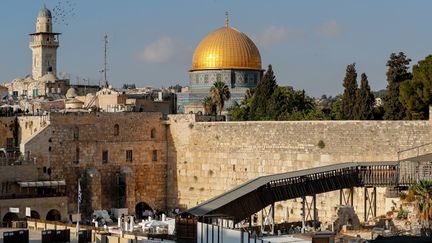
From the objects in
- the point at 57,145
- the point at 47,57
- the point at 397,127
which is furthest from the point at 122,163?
the point at 47,57

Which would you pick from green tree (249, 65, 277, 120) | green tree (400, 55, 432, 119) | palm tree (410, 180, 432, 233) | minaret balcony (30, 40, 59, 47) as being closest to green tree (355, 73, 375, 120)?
green tree (400, 55, 432, 119)

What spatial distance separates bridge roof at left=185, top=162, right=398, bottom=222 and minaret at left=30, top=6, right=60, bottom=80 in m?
41.0

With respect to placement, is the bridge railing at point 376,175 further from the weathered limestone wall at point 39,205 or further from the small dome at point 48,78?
the small dome at point 48,78

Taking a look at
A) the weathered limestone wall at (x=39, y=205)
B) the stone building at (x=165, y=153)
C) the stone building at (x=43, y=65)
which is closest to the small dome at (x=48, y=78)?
the stone building at (x=43, y=65)

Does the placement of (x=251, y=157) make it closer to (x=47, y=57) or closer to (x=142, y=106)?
(x=142, y=106)

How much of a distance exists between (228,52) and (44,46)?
15797 millimetres

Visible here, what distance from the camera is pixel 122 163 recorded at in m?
45.5

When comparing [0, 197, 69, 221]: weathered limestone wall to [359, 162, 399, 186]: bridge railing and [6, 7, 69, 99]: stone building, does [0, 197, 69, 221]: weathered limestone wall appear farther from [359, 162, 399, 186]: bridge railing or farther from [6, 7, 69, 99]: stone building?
[6, 7, 69, 99]: stone building

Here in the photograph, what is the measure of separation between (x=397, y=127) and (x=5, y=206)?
16082 millimetres

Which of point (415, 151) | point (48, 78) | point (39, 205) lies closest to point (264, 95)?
point (39, 205)

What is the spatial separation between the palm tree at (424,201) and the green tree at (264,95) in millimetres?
17262

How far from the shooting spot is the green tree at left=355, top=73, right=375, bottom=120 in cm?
4312

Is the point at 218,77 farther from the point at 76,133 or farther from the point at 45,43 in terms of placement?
the point at 76,133

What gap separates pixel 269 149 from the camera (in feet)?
136
